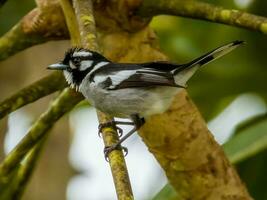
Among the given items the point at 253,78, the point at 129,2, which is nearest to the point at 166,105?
the point at 129,2

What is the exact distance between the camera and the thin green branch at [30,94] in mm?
2477

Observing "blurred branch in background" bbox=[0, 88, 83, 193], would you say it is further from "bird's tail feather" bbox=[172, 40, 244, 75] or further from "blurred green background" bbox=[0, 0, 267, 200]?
"blurred green background" bbox=[0, 0, 267, 200]

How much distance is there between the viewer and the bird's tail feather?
2.38 metres

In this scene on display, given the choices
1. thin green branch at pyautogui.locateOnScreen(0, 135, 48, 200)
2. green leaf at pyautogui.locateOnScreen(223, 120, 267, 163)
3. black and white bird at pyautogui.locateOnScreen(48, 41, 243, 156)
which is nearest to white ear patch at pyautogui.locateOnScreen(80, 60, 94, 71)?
black and white bird at pyautogui.locateOnScreen(48, 41, 243, 156)

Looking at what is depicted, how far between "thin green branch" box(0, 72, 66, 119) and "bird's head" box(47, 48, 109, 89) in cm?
5

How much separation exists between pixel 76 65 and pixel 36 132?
40 centimetres

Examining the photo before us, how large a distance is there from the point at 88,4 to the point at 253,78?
124 cm

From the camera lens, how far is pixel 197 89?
3545mm

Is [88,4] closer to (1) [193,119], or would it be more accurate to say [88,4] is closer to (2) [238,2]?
(1) [193,119]

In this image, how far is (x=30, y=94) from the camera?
2.50 meters

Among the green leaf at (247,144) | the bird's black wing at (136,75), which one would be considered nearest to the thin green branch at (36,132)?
the bird's black wing at (136,75)

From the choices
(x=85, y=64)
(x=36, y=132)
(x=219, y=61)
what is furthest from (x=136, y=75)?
(x=219, y=61)

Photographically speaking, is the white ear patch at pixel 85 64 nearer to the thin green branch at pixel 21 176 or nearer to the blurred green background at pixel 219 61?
the thin green branch at pixel 21 176

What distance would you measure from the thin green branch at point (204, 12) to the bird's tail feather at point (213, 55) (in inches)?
5.8
